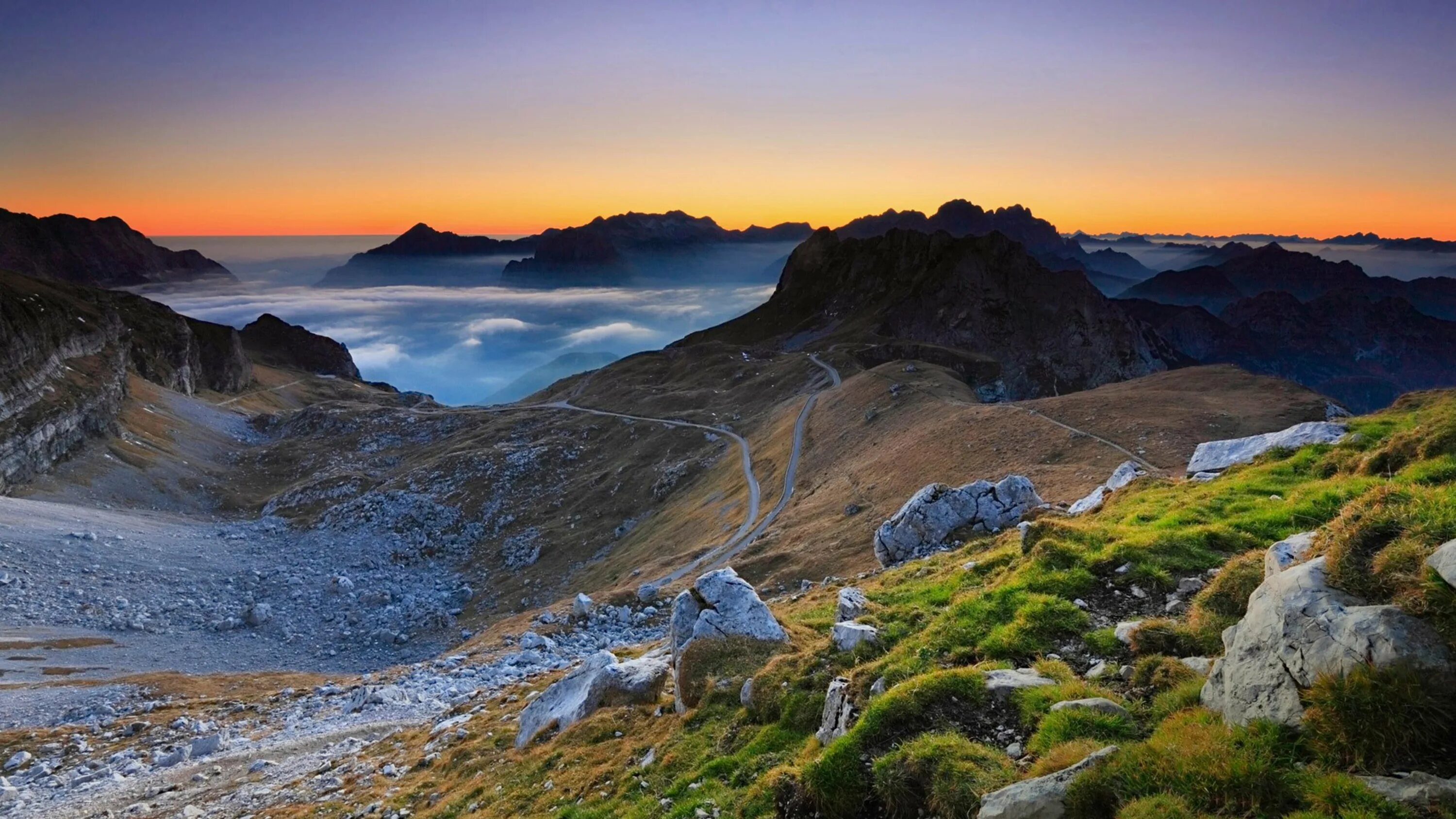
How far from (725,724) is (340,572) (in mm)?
66832

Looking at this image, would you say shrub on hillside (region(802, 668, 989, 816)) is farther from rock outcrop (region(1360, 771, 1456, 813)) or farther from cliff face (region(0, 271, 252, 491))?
cliff face (region(0, 271, 252, 491))

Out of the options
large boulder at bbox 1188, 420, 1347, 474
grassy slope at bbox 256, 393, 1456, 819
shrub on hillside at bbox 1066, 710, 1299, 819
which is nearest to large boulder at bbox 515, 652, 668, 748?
grassy slope at bbox 256, 393, 1456, 819

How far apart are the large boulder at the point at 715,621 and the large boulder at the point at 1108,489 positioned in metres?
13.0

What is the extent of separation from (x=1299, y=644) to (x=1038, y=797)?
362 cm

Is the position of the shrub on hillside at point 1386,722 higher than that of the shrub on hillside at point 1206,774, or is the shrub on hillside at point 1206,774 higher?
the shrub on hillside at point 1386,722

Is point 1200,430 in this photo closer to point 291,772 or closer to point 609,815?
point 609,815

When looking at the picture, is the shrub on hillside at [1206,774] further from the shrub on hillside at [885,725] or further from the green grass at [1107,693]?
the shrub on hillside at [885,725]

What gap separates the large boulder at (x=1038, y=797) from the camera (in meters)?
8.09

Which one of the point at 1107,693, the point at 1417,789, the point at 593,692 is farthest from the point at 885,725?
the point at 593,692

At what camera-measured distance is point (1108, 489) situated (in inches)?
1065

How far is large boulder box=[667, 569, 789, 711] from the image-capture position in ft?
57.8

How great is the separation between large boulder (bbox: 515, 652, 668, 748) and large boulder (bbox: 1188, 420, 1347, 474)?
20877 millimetres

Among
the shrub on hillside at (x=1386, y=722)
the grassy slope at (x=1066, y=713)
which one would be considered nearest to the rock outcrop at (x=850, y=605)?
the grassy slope at (x=1066, y=713)

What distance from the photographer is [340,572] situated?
69000 millimetres
